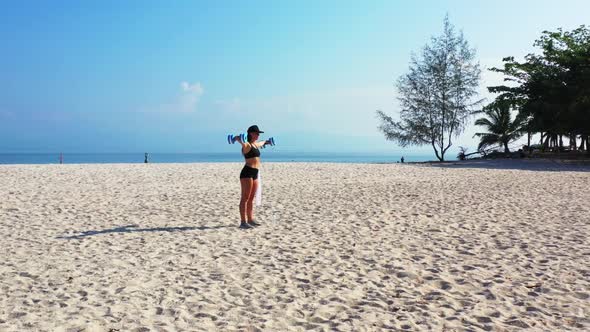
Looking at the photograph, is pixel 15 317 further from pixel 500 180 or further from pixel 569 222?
pixel 500 180

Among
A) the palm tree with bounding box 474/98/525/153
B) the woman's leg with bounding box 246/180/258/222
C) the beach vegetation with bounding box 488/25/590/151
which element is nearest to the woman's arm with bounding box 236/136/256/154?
the woman's leg with bounding box 246/180/258/222

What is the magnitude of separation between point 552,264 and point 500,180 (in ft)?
43.0

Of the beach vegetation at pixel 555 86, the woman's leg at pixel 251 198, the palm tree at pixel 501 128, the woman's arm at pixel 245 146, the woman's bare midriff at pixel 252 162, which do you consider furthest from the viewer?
the palm tree at pixel 501 128

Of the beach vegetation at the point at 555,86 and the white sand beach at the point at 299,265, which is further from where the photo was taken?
the beach vegetation at the point at 555,86

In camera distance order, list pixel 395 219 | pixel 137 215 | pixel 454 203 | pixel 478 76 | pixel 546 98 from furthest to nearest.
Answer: pixel 478 76 < pixel 546 98 < pixel 454 203 < pixel 137 215 < pixel 395 219

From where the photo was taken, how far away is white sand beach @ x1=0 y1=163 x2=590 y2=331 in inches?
180

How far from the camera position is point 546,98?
30.7 m

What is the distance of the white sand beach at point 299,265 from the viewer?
15.0ft

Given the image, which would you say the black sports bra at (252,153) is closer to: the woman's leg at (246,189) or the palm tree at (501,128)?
the woman's leg at (246,189)

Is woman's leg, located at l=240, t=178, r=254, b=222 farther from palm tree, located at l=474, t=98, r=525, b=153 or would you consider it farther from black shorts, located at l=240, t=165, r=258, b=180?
palm tree, located at l=474, t=98, r=525, b=153

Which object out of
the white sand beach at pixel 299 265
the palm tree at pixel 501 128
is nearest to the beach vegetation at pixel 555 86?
the palm tree at pixel 501 128

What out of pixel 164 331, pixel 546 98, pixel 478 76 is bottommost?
pixel 164 331

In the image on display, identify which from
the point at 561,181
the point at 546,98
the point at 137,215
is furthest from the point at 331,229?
the point at 546,98

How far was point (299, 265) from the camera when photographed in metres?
6.43
